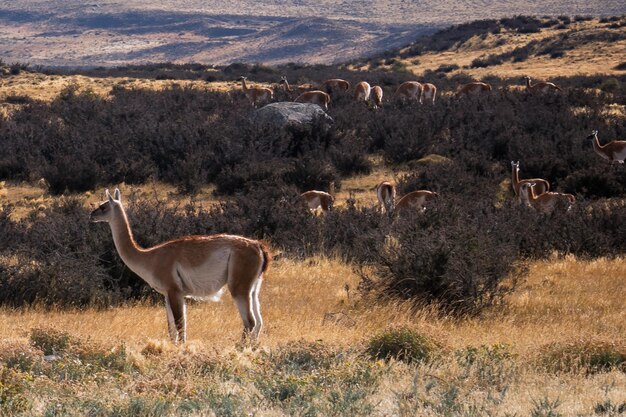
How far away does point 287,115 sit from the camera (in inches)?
1032

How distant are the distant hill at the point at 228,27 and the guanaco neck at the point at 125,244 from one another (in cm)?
10627

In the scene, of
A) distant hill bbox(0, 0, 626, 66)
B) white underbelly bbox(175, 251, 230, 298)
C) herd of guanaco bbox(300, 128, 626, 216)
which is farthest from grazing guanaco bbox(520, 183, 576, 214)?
distant hill bbox(0, 0, 626, 66)

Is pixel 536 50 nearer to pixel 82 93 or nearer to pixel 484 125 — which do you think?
pixel 82 93

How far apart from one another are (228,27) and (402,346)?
141669 mm

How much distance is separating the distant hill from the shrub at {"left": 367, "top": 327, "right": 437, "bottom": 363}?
107m

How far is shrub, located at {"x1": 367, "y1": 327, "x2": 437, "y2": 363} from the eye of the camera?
8.35 meters

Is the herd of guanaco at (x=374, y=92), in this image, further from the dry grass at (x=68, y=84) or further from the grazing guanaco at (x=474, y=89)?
the dry grass at (x=68, y=84)

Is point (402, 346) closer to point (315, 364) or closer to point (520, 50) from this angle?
point (315, 364)

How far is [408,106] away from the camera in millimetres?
31797

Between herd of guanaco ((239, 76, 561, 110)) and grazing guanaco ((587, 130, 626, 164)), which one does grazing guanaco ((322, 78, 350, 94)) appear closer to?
herd of guanaco ((239, 76, 561, 110))

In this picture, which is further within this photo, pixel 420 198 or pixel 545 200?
pixel 545 200

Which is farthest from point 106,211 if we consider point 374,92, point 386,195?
point 374,92

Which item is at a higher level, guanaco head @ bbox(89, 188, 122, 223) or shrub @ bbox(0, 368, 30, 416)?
guanaco head @ bbox(89, 188, 122, 223)

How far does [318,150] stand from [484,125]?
528 cm
